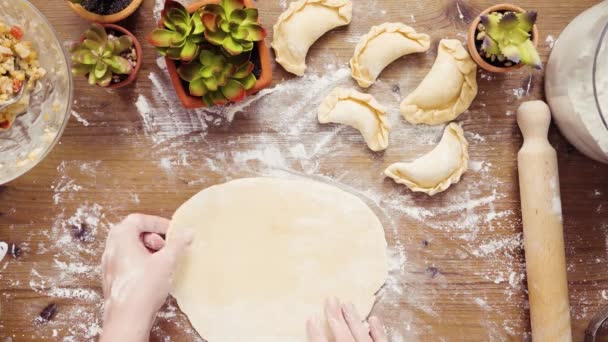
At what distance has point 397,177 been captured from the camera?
4.00ft

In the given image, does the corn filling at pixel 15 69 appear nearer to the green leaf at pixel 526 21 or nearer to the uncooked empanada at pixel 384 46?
the uncooked empanada at pixel 384 46

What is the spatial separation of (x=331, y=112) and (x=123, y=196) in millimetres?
524

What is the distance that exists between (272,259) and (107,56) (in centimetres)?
56

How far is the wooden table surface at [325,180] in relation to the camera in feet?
4.06

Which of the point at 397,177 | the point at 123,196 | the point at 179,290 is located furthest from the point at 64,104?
the point at 397,177

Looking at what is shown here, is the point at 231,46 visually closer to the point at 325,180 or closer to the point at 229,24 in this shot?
the point at 229,24

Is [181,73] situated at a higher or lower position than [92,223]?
higher

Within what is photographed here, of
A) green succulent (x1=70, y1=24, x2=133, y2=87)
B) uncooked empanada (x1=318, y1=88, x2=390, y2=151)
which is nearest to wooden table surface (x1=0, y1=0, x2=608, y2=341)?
uncooked empanada (x1=318, y1=88, x2=390, y2=151)

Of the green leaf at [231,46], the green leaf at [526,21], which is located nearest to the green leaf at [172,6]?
the green leaf at [231,46]

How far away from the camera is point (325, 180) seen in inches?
49.0

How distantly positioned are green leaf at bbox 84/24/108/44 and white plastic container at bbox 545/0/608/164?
0.97m

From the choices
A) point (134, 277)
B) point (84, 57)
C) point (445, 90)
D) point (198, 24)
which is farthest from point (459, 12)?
point (134, 277)

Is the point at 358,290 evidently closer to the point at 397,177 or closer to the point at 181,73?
the point at 397,177

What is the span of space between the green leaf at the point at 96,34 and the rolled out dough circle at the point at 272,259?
0.39 m
